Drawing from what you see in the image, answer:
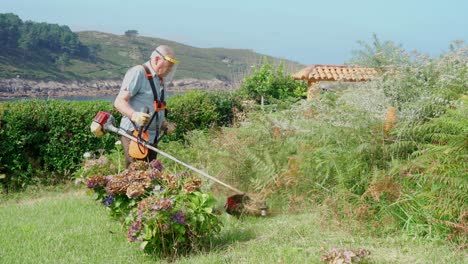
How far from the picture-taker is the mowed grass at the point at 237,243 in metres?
4.41

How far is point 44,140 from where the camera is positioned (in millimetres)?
9609

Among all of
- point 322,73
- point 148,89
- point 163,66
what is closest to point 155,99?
point 148,89

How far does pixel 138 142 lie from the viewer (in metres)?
5.85

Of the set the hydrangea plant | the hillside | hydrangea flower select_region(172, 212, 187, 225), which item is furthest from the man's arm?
the hillside

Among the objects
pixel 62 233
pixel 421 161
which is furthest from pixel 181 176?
pixel 421 161

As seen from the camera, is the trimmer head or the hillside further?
the hillside

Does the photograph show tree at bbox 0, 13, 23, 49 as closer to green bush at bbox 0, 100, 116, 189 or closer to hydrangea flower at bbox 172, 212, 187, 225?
green bush at bbox 0, 100, 116, 189

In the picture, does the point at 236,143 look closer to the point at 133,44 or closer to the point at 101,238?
the point at 101,238

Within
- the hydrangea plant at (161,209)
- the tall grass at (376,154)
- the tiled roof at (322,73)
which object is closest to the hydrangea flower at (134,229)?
the hydrangea plant at (161,209)

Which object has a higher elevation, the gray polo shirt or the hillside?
the gray polo shirt

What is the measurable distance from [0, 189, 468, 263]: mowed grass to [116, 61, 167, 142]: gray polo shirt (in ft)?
3.66

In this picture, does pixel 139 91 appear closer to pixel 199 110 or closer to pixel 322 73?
pixel 199 110

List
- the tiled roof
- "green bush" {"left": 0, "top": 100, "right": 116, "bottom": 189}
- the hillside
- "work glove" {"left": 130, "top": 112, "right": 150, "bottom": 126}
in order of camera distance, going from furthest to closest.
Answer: the hillside → the tiled roof → "green bush" {"left": 0, "top": 100, "right": 116, "bottom": 189} → "work glove" {"left": 130, "top": 112, "right": 150, "bottom": 126}

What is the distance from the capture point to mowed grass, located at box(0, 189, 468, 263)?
441cm
